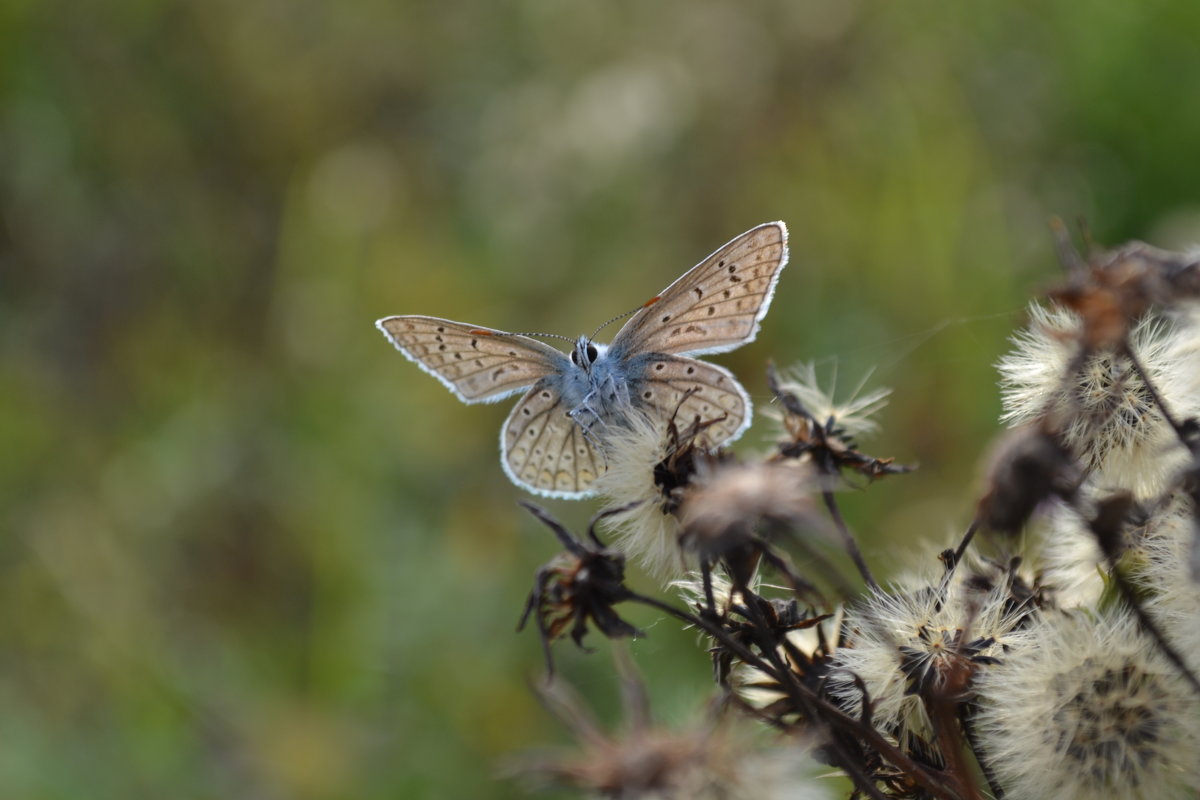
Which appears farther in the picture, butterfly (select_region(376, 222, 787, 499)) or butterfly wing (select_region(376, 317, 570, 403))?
butterfly wing (select_region(376, 317, 570, 403))

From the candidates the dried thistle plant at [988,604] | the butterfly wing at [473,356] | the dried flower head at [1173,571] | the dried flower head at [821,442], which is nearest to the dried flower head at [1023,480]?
the dried thistle plant at [988,604]

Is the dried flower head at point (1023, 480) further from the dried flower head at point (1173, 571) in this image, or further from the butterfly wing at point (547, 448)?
the butterfly wing at point (547, 448)

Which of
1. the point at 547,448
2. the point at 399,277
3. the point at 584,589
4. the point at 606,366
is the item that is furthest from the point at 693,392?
the point at 399,277

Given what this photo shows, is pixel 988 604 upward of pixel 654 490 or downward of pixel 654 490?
downward

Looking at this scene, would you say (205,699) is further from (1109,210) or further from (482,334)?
(1109,210)

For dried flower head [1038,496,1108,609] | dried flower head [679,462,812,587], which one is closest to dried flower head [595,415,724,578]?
dried flower head [679,462,812,587]

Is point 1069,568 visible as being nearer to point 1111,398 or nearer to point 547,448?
point 1111,398

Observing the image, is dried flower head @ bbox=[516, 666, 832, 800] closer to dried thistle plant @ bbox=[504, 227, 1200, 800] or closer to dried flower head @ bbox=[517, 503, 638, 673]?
dried thistle plant @ bbox=[504, 227, 1200, 800]
